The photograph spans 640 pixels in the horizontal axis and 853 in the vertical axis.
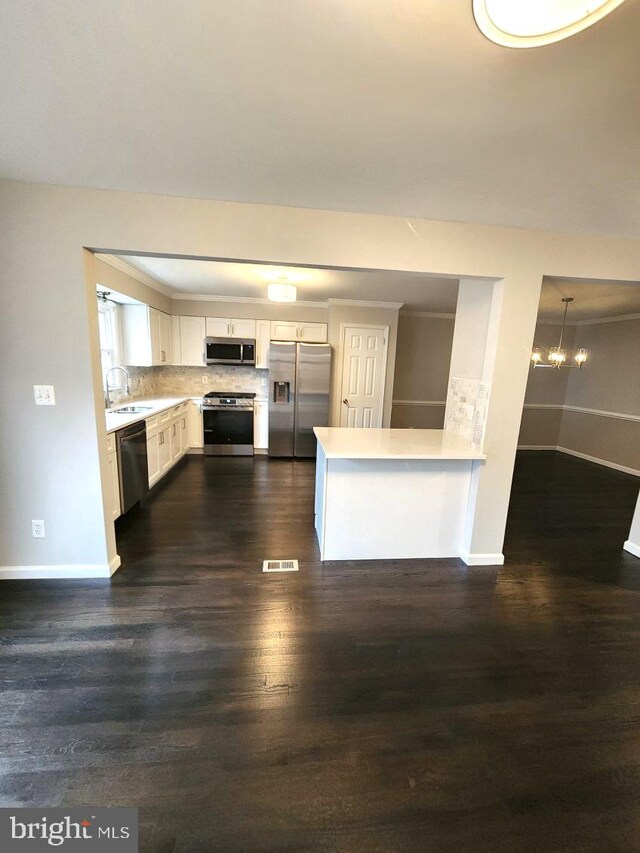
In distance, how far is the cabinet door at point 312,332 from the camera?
547 centimetres

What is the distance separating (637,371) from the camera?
525cm

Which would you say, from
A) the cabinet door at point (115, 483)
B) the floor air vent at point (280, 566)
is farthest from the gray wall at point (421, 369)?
the cabinet door at point (115, 483)

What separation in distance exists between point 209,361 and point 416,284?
319cm

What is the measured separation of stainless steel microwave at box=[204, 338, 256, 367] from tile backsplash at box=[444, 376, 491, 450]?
3.28m

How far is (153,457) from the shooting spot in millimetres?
3875

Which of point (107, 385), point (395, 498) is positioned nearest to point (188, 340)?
point (107, 385)

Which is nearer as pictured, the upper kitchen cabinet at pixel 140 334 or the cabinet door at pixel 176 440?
the upper kitchen cabinet at pixel 140 334

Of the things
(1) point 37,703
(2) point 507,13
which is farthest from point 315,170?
(1) point 37,703

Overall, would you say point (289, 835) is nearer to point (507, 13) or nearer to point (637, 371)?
point (507, 13)

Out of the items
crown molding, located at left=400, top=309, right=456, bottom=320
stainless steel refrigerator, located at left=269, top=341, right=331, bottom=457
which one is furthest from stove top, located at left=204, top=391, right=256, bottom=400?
crown molding, located at left=400, top=309, right=456, bottom=320

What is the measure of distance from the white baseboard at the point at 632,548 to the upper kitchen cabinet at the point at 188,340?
546 cm

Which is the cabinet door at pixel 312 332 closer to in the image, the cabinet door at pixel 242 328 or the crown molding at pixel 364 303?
the crown molding at pixel 364 303

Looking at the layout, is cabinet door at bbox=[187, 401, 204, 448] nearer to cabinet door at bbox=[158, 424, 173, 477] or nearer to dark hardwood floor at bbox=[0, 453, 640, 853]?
cabinet door at bbox=[158, 424, 173, 477]

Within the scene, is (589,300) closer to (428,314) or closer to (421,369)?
(428,314)
